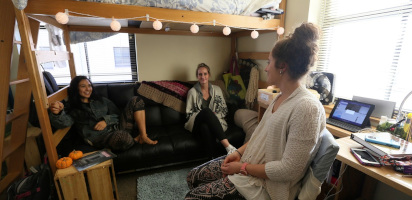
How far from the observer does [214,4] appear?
173 centimetres

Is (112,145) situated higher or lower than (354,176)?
higher

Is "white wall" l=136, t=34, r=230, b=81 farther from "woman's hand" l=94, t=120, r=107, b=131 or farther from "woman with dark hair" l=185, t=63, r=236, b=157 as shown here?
"woman's hand" l=94, t=120, r=107, b=131

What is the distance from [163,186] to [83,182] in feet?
2.17


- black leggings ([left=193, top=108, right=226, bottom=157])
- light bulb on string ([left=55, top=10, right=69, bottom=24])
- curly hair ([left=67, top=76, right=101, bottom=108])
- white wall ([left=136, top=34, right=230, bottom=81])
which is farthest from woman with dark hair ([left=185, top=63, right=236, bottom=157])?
light bulb on string ([left=55, top=10, right=69, bottom=24])

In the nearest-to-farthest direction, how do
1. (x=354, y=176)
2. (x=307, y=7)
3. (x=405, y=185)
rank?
1. (x=405, y=185)
2. (x=354, y=176)
3. (x=307, y=7)

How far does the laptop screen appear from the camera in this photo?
149 cm

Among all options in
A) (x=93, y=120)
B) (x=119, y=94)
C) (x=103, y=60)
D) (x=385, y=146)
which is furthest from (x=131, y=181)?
(x=385, y=146)

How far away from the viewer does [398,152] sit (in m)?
1.03

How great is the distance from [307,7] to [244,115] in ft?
4.13

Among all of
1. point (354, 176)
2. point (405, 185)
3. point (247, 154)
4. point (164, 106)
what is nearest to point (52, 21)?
point (164, 106)

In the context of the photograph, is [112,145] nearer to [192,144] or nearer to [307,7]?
[192,144]

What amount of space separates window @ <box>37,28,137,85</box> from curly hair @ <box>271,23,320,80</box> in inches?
91.1

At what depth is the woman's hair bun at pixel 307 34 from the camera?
83cm

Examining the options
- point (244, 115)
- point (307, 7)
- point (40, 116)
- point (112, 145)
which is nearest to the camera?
point (40, 116)
